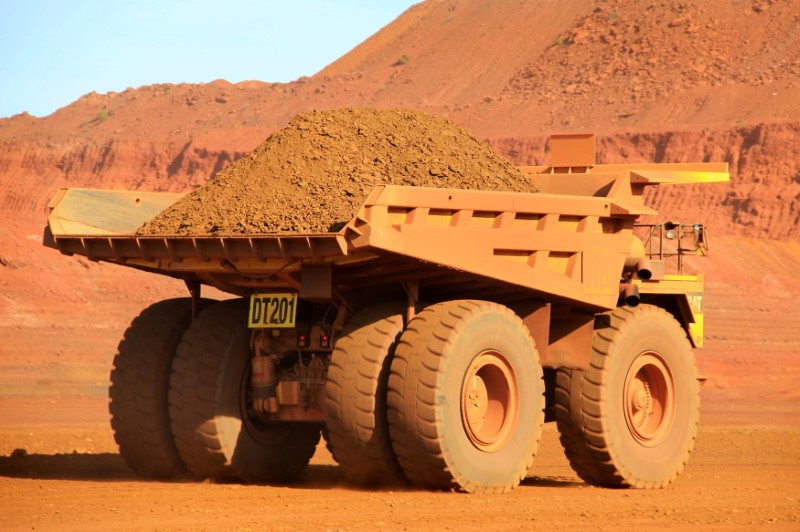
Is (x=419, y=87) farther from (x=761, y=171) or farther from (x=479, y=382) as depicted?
(x=479, y=382)

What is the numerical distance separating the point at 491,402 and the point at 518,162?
41780 mm

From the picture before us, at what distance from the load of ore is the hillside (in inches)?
656

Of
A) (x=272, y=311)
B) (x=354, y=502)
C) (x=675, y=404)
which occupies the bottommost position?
(x=354, y=502)

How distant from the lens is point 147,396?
11836 mm

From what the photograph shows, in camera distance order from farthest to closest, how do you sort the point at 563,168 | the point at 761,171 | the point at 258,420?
1. the point at 761,171
2. the point at 563,168
3. the point at 258,420

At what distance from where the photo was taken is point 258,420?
1193 cm

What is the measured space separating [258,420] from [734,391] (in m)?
19.7

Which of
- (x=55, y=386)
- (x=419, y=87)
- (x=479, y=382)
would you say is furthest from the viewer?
(x=419, y=87)

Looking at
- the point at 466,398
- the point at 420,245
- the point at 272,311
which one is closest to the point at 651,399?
the point at 466,398

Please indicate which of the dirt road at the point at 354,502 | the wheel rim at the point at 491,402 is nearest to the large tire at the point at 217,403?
the dirt road at the point at 354,502

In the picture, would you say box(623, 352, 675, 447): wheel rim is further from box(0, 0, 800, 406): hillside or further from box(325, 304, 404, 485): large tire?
box(0, 0, 800, 406): hillside

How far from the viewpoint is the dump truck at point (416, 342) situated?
10.4 m

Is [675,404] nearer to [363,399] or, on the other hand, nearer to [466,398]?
[466,398]

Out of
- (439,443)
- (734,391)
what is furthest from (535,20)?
(439,443)
